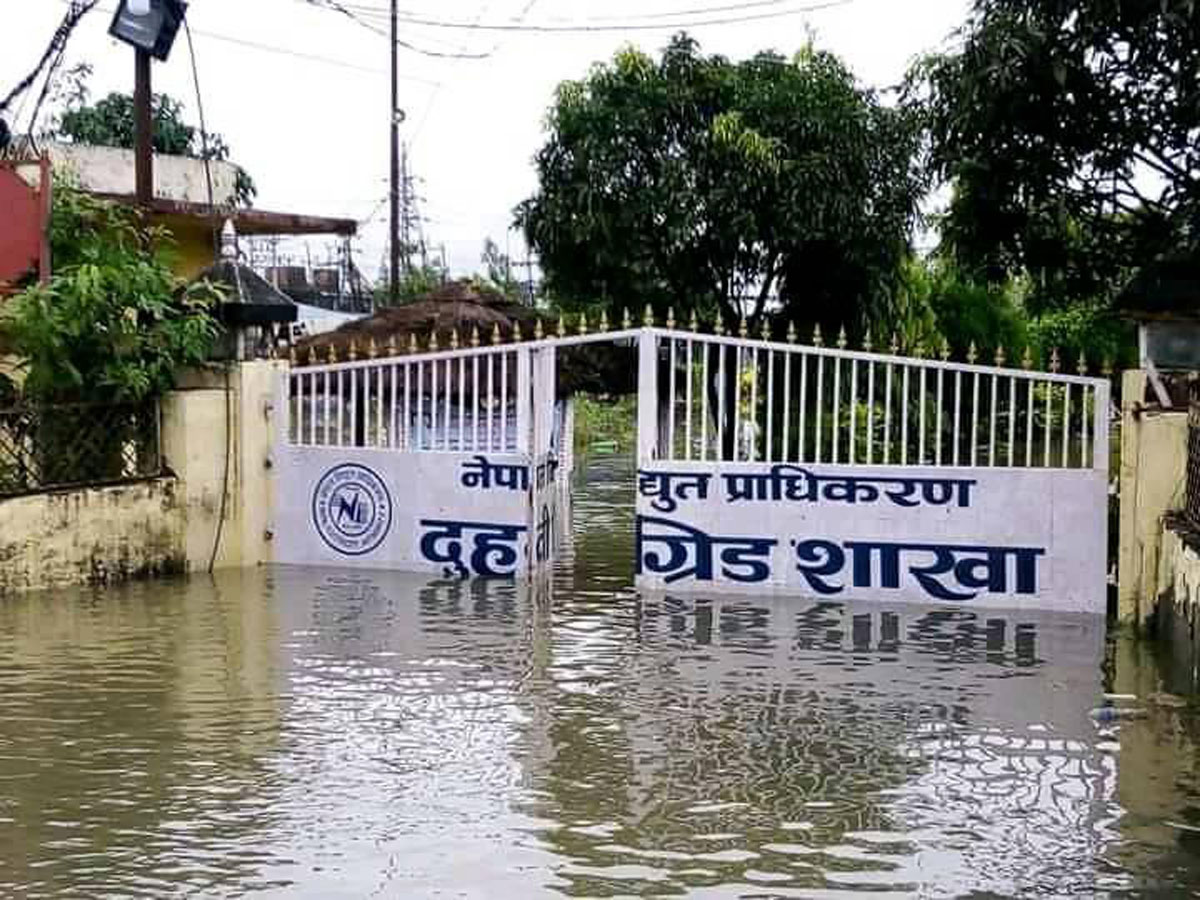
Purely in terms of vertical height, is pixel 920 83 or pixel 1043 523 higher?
pixel 920 83

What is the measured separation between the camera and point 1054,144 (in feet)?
36.4

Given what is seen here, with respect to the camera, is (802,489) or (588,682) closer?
(588,682)

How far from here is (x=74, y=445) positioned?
463 inches

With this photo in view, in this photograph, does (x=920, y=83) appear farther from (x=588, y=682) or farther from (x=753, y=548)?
(x=588, y=682)

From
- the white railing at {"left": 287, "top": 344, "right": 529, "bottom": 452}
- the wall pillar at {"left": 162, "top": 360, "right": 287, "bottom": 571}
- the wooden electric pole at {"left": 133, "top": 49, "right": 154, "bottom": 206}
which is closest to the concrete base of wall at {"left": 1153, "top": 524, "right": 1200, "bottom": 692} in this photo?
the white railing at {"left": 287, "top": 344, "right": 529, "bottom": 452}

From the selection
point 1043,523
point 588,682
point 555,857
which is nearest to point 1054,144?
point 1043,523

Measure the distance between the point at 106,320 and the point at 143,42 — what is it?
110 inches

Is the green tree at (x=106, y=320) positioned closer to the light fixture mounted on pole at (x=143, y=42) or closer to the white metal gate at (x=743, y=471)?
the light fixture mounted on pole at (x=143, y=42)

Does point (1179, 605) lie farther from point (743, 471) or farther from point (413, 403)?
point (413, 403)

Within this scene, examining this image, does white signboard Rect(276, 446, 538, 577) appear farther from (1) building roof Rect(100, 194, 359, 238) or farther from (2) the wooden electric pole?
(1) building roof Rect(100, 194, 359, 238)

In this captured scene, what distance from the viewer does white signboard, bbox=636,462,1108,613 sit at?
10.4 meters

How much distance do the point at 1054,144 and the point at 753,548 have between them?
357cm

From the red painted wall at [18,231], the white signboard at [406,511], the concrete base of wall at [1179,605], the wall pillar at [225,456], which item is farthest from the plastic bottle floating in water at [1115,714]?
the red painted wall at [18,231]

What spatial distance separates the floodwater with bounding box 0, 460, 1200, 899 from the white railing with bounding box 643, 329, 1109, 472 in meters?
1.16
